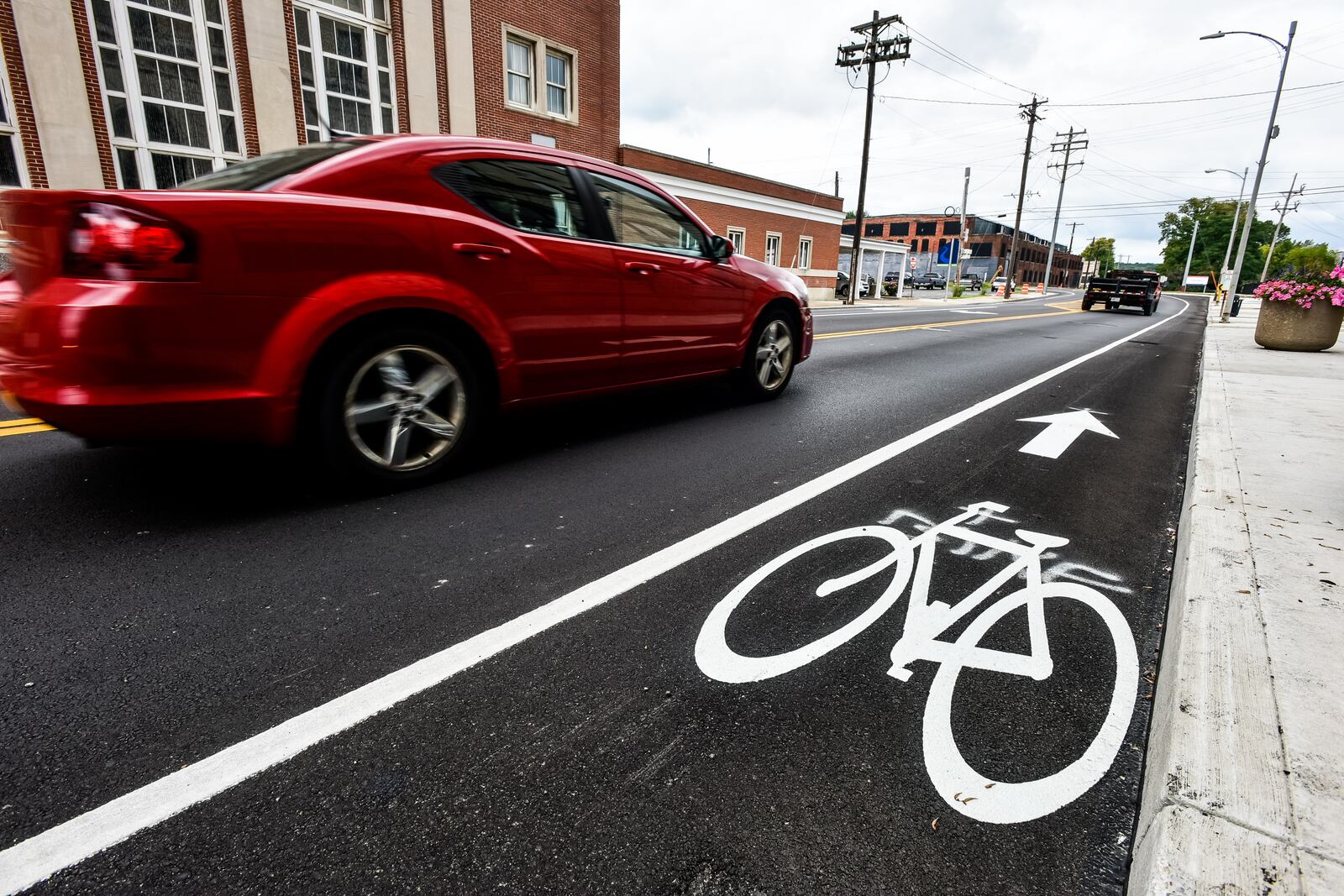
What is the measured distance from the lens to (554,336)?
13.2ft

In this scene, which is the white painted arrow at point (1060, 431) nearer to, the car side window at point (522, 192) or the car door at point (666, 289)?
the car door at point (666, 289)

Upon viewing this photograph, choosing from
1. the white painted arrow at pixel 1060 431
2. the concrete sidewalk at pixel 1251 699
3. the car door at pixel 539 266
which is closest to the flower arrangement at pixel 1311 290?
the white painted arrow at pixel 1060 431

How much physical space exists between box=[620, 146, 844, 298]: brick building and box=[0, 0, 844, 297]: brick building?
275 centimetres

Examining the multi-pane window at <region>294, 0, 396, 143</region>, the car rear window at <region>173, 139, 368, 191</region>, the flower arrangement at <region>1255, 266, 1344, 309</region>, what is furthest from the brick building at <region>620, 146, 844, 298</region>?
the car rear window at <region>173, 139, 368, 191</region>

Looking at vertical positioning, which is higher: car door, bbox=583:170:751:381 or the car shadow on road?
car door, bbox=583:170:751:381

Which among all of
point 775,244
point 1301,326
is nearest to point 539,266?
point 1301,326

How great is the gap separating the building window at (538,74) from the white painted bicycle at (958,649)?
22058mm

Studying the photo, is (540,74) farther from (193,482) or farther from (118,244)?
(118,244)

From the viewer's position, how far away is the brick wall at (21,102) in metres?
12.8

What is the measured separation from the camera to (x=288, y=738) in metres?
1.75

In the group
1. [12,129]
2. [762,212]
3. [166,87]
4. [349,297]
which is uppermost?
[166,87]

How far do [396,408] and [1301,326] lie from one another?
600 inches

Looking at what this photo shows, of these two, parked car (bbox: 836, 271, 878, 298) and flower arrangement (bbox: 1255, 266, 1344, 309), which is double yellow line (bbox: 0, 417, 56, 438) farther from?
parked car (bbox: 836, 271, 878, 298)

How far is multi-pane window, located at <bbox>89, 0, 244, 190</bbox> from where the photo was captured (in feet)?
46.7
